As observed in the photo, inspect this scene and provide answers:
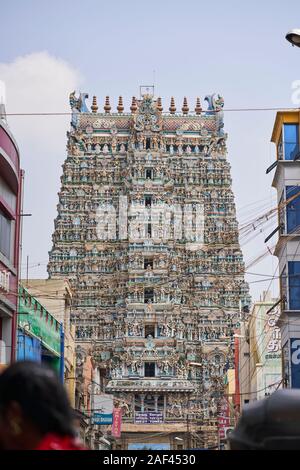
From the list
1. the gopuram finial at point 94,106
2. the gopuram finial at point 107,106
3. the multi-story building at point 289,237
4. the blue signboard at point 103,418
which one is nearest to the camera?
the multi-story building at point 289,237

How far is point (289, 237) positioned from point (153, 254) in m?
63.0

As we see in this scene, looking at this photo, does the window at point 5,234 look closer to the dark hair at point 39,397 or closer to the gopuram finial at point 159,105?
the dark hair at point 39,397

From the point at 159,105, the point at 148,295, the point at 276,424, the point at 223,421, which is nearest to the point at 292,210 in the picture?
the point at 223,421

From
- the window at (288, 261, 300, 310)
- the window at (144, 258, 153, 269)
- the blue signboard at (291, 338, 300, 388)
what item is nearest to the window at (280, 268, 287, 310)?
the window at (288, 261, 300, 310)

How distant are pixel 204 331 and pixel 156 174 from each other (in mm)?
17458

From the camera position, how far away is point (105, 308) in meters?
102

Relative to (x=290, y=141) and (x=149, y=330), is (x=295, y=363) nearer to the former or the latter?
(x=290, y=141)

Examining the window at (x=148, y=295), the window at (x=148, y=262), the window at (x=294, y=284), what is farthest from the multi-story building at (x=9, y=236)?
the window at (x=148, y=262)

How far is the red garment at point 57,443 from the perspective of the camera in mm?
5125

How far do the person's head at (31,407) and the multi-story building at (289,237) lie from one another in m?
33.4

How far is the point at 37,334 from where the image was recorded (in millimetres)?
49781

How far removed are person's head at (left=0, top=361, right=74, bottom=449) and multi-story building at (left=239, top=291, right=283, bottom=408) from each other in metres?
53.2

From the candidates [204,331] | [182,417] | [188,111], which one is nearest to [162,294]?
[204,331]

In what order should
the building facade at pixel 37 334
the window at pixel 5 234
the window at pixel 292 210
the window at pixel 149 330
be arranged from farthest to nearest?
the window at pixel 149 330 → the building facade at pixel 37 334 → the window at pixel 292 210 → the window at pixel 5 234
